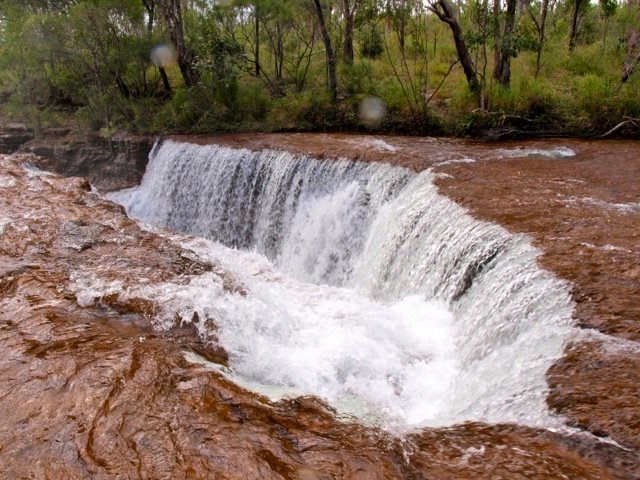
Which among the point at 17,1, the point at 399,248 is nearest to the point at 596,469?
the point at 399,248

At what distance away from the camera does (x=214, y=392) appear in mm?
3006

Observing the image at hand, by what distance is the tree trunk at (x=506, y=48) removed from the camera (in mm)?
9609

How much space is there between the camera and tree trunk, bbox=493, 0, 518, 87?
9.61m

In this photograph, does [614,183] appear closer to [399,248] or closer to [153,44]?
[399,248]

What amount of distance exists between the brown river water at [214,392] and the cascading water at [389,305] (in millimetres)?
207

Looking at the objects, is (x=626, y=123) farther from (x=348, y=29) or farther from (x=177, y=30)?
(x=177, y=30)

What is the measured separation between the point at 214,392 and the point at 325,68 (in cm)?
1301

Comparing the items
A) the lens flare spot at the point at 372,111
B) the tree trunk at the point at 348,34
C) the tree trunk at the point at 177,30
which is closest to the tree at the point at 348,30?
the tree trunk at the point at 348,34

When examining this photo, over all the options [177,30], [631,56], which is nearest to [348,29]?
[177,30]

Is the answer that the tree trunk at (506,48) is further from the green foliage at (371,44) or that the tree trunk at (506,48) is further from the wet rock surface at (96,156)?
the wet rock surface at (96,156)

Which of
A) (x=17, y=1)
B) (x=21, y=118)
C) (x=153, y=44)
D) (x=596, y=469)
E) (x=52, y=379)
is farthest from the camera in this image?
(x=17, y=1)

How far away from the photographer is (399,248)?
612 cm

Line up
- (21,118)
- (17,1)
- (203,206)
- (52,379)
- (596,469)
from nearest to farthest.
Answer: (596,469), (52,379), (203,206), (21,118), (17,1)

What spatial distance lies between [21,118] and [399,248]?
1544 centimetres
